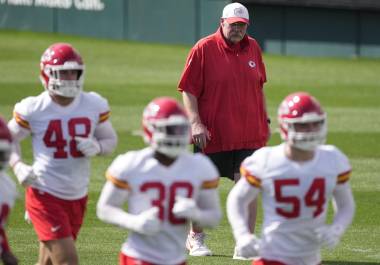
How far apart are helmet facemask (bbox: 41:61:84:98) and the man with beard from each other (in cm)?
239

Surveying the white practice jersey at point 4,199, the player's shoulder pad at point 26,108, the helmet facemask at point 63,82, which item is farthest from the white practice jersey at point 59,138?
the white practice jersey at point 4,199

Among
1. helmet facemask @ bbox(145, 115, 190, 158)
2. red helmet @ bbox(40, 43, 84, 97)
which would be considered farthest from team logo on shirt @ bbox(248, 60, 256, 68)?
helmet facemask @ bbox(145, 115, 190, 158)

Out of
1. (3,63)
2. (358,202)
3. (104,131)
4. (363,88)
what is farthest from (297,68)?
(104,131)

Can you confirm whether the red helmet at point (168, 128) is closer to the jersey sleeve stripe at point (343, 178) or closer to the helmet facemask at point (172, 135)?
the helmet facemask at point (172, 135)

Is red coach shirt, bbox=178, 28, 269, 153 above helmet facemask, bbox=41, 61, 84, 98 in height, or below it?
below

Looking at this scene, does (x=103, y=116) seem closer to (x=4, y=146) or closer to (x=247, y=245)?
(x=4, y=146)

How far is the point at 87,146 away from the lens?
870cm

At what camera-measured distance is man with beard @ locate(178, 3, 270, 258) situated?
36.2 ft

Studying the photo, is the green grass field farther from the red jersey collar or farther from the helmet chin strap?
the helmet chin strap

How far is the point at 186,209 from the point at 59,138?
2093 mm

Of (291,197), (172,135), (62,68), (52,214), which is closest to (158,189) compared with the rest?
(172,135)

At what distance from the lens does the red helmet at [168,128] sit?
23.2 feet

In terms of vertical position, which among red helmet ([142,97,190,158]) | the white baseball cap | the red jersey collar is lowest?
red helmet ([142,97,190,158])

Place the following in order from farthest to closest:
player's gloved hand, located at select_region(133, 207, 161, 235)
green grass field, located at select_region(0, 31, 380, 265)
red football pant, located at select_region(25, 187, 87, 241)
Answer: green grass field, located at select_region(0, 31, 380, 265) < red football pant, located at select_region(25, 187, 87, 241) < player's gloved hand, located at select_region(133, 207, 161, 235)
